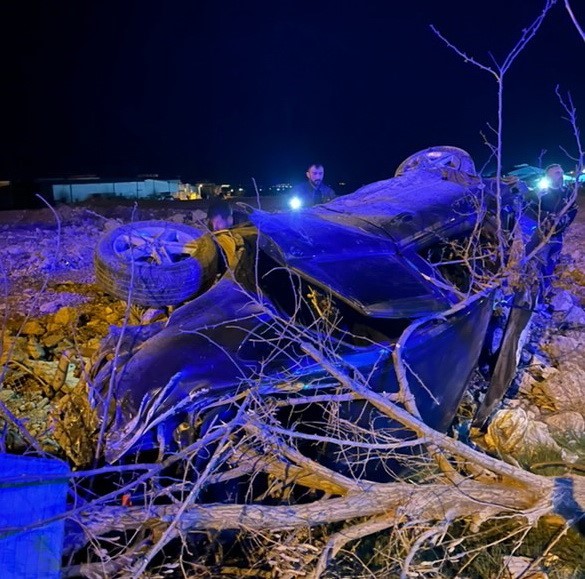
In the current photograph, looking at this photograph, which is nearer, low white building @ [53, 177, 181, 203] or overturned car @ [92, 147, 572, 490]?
overturned car @ [92, 147, 572, 490]

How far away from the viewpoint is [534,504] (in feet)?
8.16

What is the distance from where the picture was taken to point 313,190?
245 inches

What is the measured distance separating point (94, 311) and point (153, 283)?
1335mm

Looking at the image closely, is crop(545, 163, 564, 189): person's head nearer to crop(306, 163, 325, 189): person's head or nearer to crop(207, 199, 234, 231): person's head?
crop(306, 163, 325, 189): person's head

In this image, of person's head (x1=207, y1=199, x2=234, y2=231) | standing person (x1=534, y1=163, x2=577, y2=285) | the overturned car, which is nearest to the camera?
the overturned car

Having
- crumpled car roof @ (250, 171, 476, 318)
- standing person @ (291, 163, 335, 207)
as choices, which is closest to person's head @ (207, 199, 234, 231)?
crumpled car roof @ (250, 171, 476, 318)

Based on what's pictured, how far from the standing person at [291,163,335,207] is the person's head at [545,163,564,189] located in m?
2.24

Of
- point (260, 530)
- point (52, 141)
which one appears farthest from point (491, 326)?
point (52, 141)

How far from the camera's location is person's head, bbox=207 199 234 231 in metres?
3.97

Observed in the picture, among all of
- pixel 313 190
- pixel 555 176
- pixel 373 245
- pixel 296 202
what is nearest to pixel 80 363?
pixel 373 245

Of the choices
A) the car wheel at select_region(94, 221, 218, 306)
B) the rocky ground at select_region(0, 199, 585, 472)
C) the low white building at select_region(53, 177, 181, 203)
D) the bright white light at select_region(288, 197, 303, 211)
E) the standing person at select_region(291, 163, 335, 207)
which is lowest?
the rocky ground at select_region(0, 199, 585, 472)

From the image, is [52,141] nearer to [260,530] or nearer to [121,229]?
[121,229]

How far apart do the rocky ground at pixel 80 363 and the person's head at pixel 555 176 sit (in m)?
1.14

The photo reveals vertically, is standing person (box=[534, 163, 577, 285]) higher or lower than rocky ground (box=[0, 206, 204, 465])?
higher
